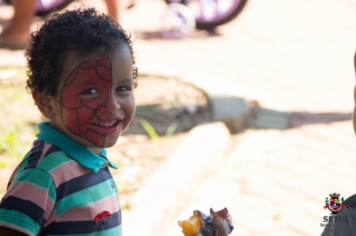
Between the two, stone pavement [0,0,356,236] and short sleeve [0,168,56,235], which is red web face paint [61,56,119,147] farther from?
stone pavement [0,0,356,236]

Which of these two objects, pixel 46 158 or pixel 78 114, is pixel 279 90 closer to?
pixel 78 114

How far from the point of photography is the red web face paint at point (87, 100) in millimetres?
1508

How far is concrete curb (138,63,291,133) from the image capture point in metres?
3.85

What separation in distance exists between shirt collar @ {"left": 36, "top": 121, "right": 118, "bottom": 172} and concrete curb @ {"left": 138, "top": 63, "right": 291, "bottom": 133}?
7.54 ft

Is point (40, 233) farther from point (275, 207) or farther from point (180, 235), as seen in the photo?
point (275, 207)

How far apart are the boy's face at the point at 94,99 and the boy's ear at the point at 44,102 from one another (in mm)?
24

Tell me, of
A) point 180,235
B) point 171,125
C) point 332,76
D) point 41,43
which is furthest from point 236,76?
point 41,43

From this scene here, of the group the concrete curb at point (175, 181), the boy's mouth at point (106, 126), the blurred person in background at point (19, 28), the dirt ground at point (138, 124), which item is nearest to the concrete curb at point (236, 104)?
the dirt ground at point (138, 124)

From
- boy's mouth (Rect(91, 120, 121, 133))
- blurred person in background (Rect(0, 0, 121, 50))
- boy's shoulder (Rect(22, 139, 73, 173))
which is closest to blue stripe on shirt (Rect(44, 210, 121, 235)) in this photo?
boy's shoulder (Rect(22, 139, 73, 173))

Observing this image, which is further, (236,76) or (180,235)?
(236,76)

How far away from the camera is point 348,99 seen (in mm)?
4590

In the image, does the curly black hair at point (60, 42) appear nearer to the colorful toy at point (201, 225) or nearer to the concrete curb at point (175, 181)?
the colorful toy at point (201, 225)

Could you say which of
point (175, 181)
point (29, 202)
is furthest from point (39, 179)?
point (175, 181)

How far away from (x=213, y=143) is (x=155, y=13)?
456 centimetres
